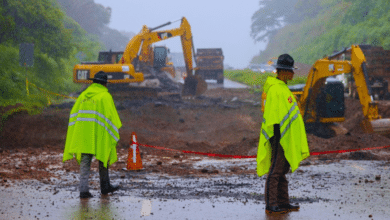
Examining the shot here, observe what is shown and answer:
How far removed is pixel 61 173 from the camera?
35.7ft

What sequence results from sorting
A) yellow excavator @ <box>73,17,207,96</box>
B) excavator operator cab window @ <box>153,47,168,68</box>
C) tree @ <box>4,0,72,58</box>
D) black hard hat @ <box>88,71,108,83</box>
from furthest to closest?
excavator operator cab window @ <box>153,47,168,68</box> < tree @ <box>4,0,72,58</box> < yellow excavator @ <box>73,17,207,96</box> < black hard hat @ <box>88,71,108,83</box>

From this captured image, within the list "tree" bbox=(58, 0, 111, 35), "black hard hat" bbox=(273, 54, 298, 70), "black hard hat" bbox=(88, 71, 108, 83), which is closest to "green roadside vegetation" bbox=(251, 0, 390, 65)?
"tree" bbox=(58, 0, 111, 35)

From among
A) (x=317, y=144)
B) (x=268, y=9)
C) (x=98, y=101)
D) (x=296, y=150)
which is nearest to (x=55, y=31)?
(x=317, y=144)

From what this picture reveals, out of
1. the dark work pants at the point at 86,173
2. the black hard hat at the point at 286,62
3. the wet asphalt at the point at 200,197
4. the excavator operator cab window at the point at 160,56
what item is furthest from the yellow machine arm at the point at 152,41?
the black hard hat at the point at 286,62

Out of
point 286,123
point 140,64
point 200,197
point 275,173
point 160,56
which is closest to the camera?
point 286,123

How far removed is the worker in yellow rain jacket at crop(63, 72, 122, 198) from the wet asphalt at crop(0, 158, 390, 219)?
1.55 ft

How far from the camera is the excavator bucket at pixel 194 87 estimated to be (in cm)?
3000

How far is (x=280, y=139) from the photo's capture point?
623cm

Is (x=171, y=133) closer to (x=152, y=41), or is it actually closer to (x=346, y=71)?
(x=346, y=71)

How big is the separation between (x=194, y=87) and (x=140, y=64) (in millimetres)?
3532

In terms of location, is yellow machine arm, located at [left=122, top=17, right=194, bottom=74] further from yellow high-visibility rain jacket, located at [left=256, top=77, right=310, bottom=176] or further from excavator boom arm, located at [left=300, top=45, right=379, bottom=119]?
yellow high-visibility rain jacket, located at [left=256, top=77, right=310, bottom=176]

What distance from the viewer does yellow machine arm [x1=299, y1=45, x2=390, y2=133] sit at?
14.8 metres

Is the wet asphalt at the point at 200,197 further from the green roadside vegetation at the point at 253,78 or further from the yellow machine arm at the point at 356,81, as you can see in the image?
the green roadside vegetation at the point at 253,78

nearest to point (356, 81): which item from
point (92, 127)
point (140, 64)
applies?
point (92, 127)
